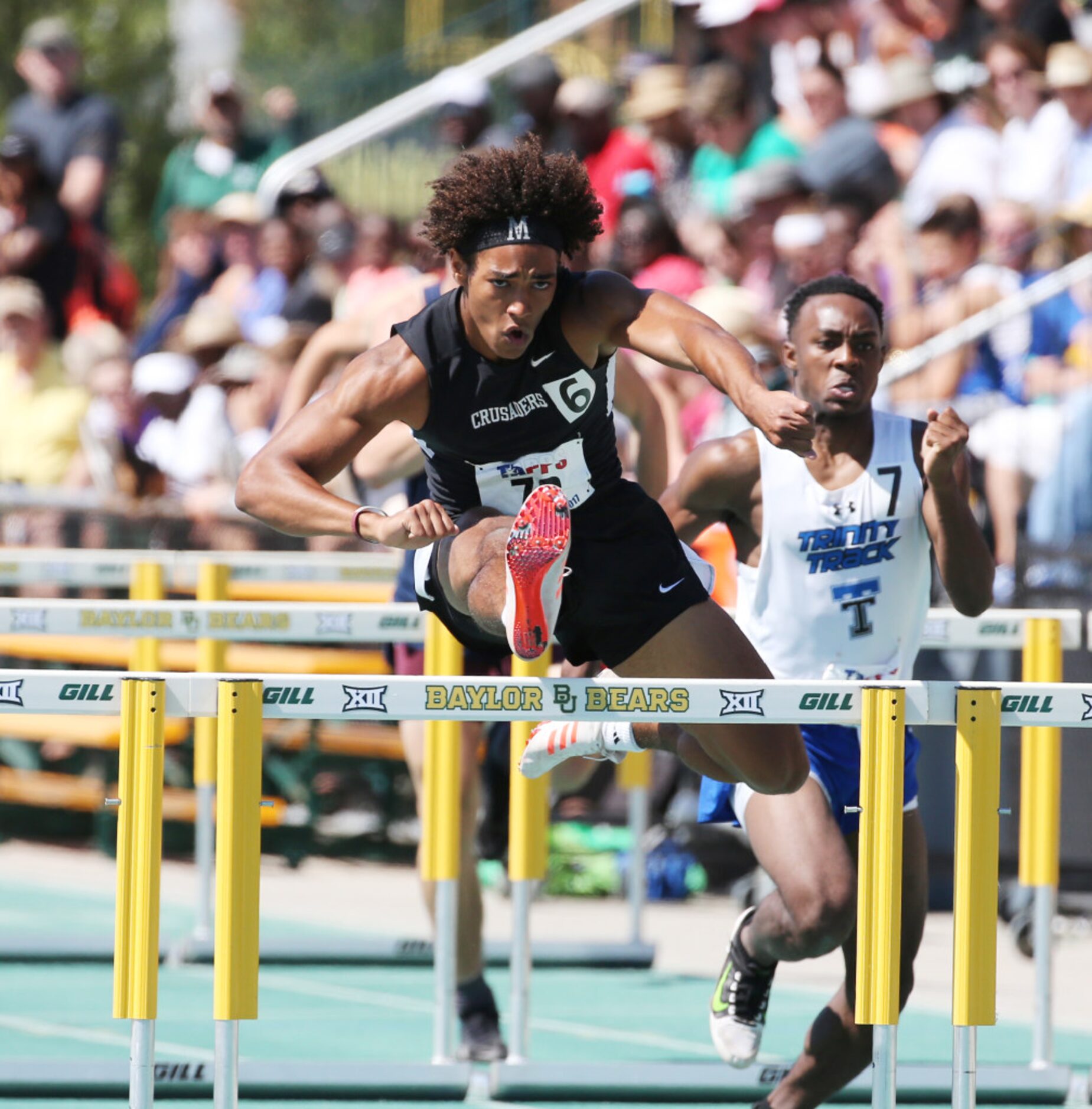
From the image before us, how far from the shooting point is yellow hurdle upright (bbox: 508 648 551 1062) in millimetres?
6707

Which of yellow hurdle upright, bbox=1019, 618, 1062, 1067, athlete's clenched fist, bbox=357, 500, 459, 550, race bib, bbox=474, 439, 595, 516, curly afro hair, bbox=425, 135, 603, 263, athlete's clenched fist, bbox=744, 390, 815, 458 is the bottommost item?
yellow hurdle upright, bbox=1019, 618, 1062, 1067

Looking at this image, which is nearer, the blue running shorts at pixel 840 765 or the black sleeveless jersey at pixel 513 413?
the black sleeveless jersey at pixel 513 413

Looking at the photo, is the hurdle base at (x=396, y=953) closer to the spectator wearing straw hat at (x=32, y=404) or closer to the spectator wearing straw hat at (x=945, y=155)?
the spectator wearing straw hat at (x=945, y=155)

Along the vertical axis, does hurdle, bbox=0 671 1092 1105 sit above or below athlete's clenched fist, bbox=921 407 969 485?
below

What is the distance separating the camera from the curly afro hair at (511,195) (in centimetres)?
507

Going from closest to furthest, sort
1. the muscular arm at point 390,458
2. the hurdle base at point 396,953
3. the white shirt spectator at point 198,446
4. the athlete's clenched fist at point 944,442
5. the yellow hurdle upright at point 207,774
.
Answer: the athlete's clenched fist at point 944,442 → the muscular arm at point 390,458 → the yellow hurdle upright at point 207,774 → the hurdle base at point 396,953 → the white shirt spectator at point 198,446

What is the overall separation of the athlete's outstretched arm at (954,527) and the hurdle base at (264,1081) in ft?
7.17

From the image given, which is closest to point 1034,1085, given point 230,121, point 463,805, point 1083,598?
point 463,805

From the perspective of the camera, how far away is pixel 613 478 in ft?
17.9

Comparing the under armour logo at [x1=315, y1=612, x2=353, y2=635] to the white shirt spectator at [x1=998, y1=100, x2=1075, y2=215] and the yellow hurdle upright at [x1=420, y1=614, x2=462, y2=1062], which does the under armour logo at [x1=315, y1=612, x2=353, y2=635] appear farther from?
the white shirt spectator at [x1=998, y1=100, x2=1075, y2=215]

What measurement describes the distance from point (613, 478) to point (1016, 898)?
4.40m

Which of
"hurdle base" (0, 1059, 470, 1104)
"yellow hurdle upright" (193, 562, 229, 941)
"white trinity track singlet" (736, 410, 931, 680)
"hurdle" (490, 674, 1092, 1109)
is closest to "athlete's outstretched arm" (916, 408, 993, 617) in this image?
"white trinity track singlet" (736, 410, 931, 680)

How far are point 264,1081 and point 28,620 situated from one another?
1692 mm

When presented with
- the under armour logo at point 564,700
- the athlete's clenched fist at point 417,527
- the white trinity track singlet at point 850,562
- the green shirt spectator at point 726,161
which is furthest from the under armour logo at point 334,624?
the green shirt spectator at point 726,161
